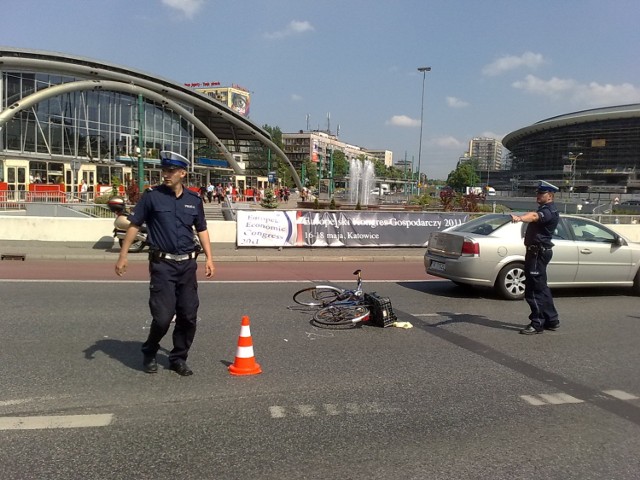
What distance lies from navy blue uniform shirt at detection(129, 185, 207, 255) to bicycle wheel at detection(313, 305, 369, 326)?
8.88 ft

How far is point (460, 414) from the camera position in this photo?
13.3ft

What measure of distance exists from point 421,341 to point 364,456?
9.90ft

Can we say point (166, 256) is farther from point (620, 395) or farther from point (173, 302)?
point (620, 395)

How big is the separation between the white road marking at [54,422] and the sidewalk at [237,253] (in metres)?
10.3

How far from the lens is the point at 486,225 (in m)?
9.38

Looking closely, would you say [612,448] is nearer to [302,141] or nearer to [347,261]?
[347,261]

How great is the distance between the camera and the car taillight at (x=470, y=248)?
28.9 ft

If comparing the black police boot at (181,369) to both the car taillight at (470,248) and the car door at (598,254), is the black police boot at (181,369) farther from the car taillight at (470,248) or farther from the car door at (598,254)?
the car door at (598,254)

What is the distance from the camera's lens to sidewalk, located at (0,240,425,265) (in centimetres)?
1383

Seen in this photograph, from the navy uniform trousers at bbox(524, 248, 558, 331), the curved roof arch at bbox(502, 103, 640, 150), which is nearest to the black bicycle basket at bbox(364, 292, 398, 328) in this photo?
the navy uniform trousers at bbox(524, 248, 558, 331)

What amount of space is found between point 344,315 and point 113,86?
55.9 meters

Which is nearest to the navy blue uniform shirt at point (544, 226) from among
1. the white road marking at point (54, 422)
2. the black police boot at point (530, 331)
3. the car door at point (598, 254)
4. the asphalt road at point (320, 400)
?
the black police boot at point (530, 331)

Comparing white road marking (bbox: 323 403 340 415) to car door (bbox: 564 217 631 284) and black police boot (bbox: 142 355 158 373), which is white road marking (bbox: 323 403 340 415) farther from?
car door (bbox: 564 217 631 284)

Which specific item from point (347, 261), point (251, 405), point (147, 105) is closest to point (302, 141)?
point (147, 105)
